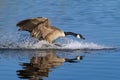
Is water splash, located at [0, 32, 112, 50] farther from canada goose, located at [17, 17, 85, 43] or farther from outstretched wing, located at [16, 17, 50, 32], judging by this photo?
outstretched wing, located at [16, 17, 50, 32]

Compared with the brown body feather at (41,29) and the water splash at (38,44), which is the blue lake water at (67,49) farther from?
the brown body feather at (41,29)

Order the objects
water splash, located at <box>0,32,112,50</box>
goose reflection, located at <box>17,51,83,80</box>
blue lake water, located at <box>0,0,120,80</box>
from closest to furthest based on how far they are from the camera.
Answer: goose reflection, located at <box>17,51,83,80</box> < blue lake water, located at <box>0,0,120,80</box> < water splash, located at <box>0,32,112,50</box>

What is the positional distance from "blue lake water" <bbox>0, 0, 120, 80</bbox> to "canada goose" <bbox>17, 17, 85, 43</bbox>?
30 centimetres

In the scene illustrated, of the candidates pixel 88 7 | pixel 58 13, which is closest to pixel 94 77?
pixel 58 13

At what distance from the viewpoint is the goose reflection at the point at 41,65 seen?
38.2 feet

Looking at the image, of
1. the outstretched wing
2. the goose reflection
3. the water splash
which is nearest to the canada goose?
the outstretched wing

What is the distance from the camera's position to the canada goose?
16.4 m

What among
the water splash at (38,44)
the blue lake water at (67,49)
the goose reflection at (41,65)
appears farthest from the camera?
the water splash at (38,44)

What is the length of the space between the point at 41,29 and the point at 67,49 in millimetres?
1400

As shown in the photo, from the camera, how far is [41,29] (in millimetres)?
16672

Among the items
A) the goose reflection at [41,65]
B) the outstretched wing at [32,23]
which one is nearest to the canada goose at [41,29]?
the outstretched wing at [32,23]

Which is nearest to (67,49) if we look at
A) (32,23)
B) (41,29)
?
(41,29)

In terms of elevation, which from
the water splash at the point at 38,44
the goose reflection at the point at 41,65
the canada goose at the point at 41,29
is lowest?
the goose reflection at the point at 41,65

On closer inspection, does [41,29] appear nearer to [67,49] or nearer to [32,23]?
[32,23]
